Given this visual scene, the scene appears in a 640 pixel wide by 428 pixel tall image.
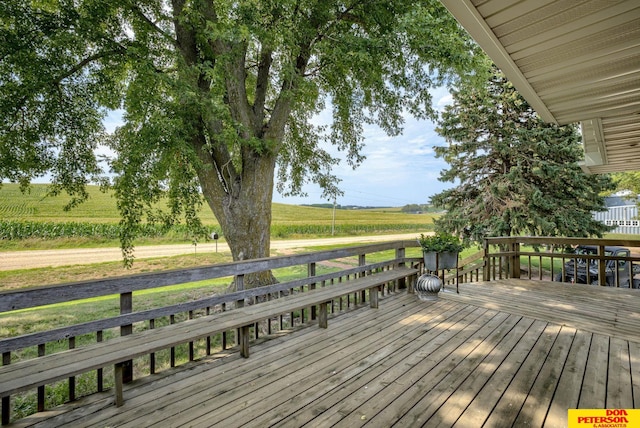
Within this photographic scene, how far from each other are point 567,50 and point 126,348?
372 centimetres

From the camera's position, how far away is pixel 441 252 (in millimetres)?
4344

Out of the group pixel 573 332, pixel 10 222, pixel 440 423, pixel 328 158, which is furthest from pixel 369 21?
pixel 10 222

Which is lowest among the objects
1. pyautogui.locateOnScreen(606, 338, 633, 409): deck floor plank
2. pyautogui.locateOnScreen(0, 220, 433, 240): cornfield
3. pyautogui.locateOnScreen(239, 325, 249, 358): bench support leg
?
pyautogui.locateOnScreen(606, 338, 633, 409): deck floor plank

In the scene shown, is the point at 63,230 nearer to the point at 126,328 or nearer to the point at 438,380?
the point at 126,328

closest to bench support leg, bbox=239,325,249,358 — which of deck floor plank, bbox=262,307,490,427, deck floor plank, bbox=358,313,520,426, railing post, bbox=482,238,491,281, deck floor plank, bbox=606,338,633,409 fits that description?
deck floor plank, bbox=262,307,490,427

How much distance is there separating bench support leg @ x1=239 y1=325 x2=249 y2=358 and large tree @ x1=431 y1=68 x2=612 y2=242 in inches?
305

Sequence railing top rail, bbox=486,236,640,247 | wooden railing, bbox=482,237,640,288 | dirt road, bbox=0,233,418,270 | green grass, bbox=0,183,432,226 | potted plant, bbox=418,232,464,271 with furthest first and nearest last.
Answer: dirt road, bbox=0,233,418,270, green grass, bbox=0,183,432,226, wooden railing, bbox=482,237,640,288, railing top rail, bbox=486,236,640,247, potted plant, bbox=418,232,464,271

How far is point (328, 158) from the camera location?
830cm

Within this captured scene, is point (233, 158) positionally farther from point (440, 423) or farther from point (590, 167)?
point (590, 167)

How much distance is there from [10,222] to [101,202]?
16.0ft

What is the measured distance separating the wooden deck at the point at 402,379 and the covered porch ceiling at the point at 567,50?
2365 mm

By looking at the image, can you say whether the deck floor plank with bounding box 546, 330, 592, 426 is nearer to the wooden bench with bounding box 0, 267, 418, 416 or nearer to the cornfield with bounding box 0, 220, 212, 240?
the wooden bench with bounding box 0, 267, 418, 416

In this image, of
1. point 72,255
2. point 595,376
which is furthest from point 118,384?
point 72,255

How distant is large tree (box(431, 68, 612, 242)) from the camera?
26.2 feet
